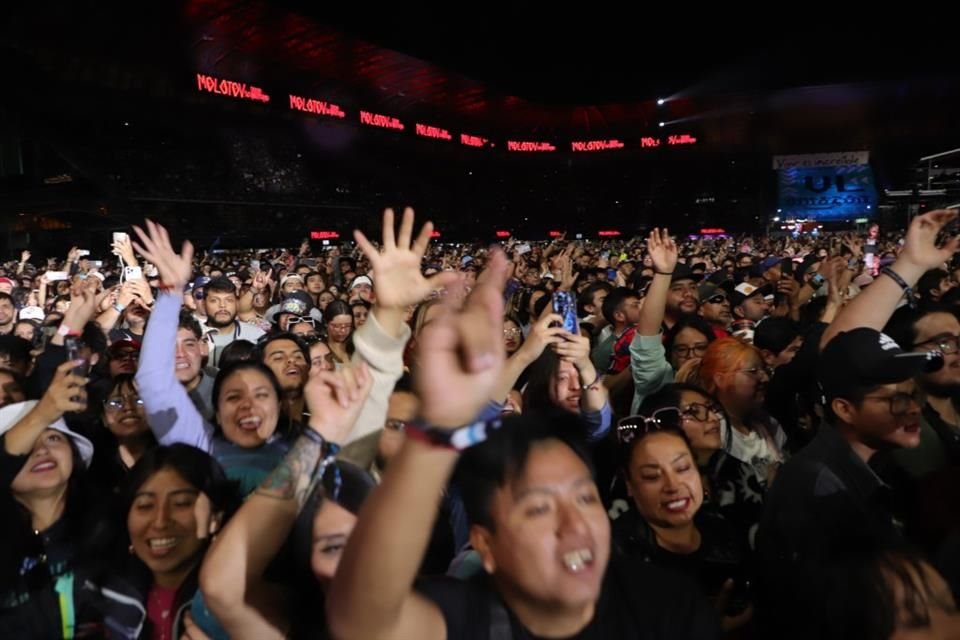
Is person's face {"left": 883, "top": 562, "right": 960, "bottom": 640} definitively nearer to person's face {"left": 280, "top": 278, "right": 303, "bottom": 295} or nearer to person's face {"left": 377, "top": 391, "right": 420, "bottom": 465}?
person's face {"left": 377, "top": 391, "right": 420, "bottom": 465}


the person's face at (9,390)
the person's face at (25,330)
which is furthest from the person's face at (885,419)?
the person's face at (25,330)

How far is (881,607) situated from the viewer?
155 centimetres

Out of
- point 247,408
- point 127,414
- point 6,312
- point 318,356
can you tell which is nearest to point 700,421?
point 247,408

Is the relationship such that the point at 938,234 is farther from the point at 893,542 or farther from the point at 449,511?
the point at 449,511

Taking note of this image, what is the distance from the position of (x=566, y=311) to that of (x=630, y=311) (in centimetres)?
218

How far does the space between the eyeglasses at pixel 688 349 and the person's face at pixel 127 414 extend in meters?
2.97

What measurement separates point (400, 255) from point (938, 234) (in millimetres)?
2484

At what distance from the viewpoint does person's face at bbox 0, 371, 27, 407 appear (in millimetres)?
3483

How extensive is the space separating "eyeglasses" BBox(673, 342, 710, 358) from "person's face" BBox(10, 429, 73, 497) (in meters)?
3.23

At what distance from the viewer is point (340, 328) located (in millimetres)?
5723

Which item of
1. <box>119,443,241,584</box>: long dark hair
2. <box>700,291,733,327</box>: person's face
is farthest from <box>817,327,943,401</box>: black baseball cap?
<box>700,291,733,327</box>: person's face

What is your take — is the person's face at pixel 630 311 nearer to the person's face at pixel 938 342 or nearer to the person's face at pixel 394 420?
the person's face at pixel 938 342

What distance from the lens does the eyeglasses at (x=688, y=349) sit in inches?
169

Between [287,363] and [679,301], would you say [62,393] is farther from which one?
[679,301]
